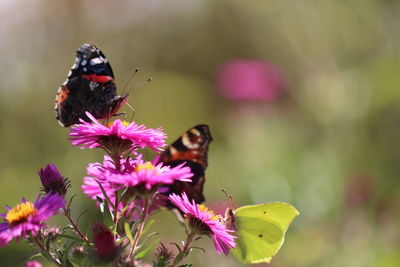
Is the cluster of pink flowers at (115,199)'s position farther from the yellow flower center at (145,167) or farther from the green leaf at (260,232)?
the green leaf at (260,232)

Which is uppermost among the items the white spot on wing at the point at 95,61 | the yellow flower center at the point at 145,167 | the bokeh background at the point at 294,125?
the white spot on wing at the point at 95,61

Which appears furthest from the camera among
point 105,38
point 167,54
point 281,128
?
point 167,54

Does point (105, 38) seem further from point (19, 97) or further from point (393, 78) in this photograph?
point (393, 78)

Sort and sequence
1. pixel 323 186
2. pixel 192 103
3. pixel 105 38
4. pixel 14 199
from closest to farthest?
pixel 323 186, pixel 14 199, pixel 105 38, pixel 192 103

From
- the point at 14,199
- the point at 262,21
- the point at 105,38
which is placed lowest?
the point at 14,199

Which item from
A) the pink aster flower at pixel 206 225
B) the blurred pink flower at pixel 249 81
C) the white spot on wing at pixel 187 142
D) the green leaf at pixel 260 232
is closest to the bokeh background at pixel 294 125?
the blurred pink flower at pixel 249 81

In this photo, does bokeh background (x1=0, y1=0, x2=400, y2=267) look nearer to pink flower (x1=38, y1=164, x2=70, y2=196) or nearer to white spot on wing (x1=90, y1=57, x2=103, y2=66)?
white spot on wing (x1=90, y1=57, x2=103, y2=66)

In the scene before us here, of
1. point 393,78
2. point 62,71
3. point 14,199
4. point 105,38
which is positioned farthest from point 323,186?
point 105,38
